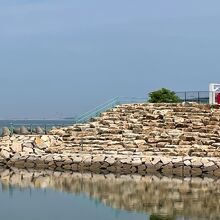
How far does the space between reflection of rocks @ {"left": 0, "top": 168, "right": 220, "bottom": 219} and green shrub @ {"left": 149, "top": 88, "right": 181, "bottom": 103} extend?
8705 millimetres

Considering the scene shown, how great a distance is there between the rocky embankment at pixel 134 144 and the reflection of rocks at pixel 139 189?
120 cm

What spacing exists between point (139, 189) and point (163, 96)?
40.8ft

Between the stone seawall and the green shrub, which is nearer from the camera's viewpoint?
the stone seawall

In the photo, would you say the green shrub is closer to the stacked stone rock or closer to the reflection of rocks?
the stacked stone rock

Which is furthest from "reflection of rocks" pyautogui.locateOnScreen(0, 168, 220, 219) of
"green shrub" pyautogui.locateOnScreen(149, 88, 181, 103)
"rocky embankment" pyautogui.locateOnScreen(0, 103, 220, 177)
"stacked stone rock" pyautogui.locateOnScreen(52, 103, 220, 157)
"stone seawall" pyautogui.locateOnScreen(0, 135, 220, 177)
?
"green shrub" pyautogui.locateOnScreen(149, 88, 181, 103)

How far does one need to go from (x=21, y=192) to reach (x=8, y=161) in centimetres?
807

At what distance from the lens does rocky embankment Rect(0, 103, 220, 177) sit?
23.3 meters

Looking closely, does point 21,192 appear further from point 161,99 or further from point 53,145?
point 161,99

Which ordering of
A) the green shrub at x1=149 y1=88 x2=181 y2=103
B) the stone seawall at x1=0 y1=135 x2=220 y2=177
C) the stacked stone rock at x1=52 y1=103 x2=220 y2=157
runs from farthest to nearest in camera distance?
1. the green shrub at x1=149 y1=88 x2=181 y2=103
2. the stacked stone rock at x1=52 y1=103 x2=220 y2=157
3. the stone seawall at x1=0 y1=135 x2=220 y2=177

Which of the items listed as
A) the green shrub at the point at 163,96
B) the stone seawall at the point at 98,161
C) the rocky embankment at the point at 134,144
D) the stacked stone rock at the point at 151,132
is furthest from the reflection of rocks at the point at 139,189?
the green shrub at the point at 163,96

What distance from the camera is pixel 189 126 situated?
85.7 feet

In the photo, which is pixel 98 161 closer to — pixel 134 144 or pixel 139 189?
pixel 134 144

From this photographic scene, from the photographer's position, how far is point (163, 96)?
30953 mm

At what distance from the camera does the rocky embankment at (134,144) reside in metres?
23.3
